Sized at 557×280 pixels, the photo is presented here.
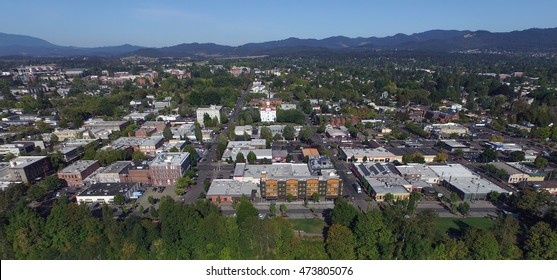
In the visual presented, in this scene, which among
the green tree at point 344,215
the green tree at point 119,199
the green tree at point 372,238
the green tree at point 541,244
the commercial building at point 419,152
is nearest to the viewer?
the green tree at point 541,244

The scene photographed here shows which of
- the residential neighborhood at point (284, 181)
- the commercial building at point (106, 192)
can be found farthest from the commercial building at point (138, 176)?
the commercial building at point (106, 192)

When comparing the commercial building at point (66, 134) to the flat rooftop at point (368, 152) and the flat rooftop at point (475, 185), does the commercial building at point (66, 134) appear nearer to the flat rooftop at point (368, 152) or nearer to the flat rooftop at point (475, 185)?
the flat rooftop at point (368, 152)

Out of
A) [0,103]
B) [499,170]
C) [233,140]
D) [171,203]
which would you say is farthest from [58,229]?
[0,103]

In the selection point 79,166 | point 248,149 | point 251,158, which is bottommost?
point 248,149

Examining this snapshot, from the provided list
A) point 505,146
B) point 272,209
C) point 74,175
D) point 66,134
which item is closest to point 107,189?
point 74,175

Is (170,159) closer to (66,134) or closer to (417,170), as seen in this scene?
(417,170)

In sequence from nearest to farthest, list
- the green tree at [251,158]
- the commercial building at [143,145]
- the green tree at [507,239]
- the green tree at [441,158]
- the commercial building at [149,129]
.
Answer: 1. the green tree at [507,239]
2. the green tree at [251,158]
3. the green tree at [441,158]
4. the commercial building at [143,145]
5. the commercial building at [149,129]

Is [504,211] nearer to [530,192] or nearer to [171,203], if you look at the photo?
[530,192]
